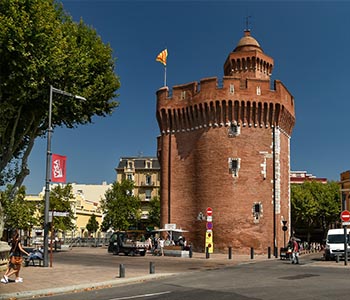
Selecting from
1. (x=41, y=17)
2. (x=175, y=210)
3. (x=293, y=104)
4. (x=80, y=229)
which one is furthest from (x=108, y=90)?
(x=80, y=229)

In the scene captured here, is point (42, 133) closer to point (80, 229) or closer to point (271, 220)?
point (271, 220)

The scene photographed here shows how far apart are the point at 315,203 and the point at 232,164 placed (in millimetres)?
33899

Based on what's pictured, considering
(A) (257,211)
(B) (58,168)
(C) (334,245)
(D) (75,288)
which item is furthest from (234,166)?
(D) (75,288)

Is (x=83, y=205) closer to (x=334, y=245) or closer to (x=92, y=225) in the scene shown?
(x=92, y=225)

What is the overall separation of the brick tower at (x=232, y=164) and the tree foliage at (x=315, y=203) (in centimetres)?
2611

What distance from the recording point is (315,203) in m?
72.3

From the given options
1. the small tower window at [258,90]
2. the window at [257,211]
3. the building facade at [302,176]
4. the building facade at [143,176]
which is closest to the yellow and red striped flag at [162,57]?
the small tower window at [258,90]

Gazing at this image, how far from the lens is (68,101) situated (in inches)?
1037

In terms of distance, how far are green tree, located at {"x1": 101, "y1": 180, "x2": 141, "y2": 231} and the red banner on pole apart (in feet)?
143

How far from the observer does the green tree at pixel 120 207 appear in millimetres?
66688

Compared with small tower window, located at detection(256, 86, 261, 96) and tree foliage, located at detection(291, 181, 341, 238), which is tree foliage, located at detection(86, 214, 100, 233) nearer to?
tree foliage, located at detection(291, 181, 341, 238)

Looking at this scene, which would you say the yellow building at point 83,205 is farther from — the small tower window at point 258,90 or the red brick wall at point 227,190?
the small tower window at point 258,90

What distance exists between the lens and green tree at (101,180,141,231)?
6669 centimetres

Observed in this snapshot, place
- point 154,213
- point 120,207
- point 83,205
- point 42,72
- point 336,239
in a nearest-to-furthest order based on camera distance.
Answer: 1. point 42,72
2. point 336,239
3. point 120,207
4. point 154,213
5. point 83,205
